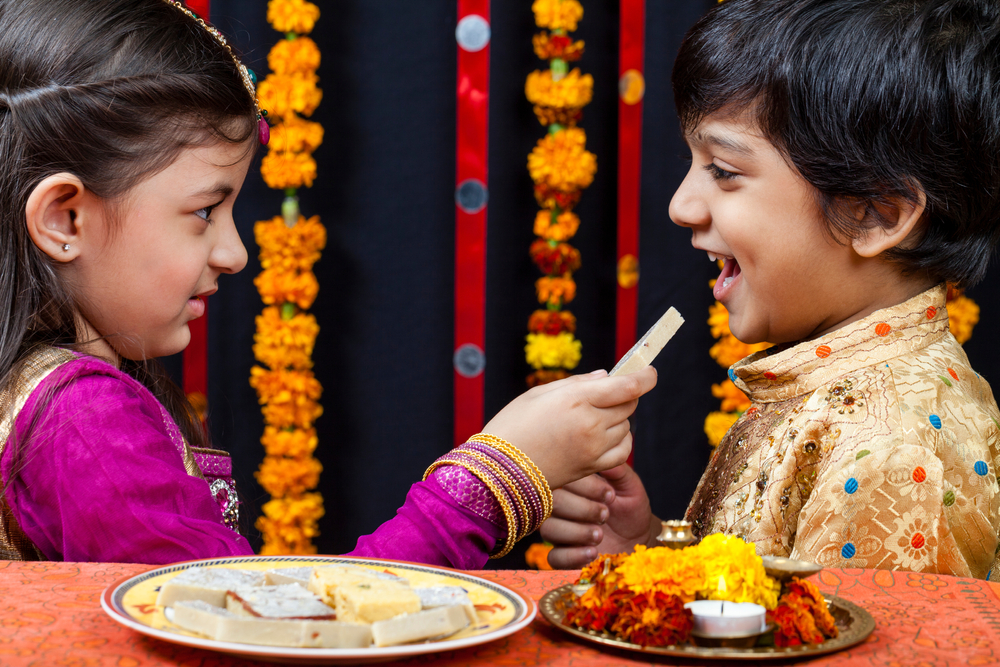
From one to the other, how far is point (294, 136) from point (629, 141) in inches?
30.7

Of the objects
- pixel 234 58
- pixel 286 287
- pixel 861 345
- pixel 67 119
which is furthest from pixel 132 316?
pixel 286 287

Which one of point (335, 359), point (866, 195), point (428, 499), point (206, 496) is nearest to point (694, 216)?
point (866, 195)

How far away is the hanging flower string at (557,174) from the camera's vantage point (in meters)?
1.89

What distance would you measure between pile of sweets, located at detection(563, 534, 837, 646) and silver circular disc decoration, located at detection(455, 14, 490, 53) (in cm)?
165

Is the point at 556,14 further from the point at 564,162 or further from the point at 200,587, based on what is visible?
the point at 200,587

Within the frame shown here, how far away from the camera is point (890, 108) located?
91 cm

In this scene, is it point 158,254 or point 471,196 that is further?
point 471,196

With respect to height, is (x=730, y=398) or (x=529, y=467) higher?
(x=529, y=467)

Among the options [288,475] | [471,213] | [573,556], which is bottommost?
[288,475]

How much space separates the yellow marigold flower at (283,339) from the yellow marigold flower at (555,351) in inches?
21.1

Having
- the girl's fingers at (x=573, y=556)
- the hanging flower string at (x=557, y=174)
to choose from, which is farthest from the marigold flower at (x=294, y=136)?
the girl's fingers at (x=573, y=556)

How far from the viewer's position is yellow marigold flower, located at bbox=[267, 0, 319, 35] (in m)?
1.96

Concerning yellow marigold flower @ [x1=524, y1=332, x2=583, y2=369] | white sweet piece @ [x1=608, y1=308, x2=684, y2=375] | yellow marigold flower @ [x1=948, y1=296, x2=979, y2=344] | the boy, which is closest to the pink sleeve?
white sweet piece @ [x1=608, y1=308, x2=684, y2=375]

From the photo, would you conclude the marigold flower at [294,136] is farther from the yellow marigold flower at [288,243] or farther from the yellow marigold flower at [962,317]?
the yellow marigold flower at [962,317]
